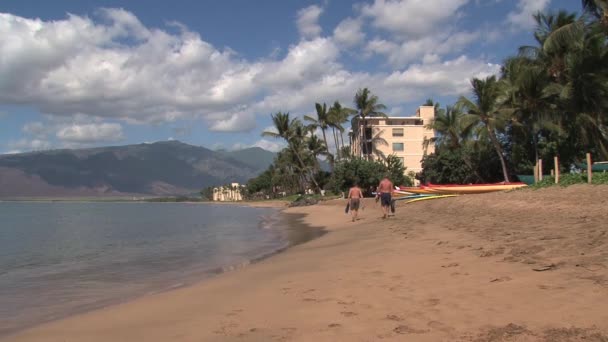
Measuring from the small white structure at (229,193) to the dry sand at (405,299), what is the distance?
128432 mm

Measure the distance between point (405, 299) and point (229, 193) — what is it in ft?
479

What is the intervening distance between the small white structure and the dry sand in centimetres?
12843

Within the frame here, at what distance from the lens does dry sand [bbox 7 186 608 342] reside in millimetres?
4164

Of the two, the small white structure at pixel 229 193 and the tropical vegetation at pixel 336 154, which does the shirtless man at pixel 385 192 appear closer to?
the tropical vegetation at pixel 336 154

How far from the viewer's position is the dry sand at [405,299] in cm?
416

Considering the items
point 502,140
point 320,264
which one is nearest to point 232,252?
point 320,264

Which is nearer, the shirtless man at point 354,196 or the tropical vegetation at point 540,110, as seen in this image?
the shirtless man at point 354,196

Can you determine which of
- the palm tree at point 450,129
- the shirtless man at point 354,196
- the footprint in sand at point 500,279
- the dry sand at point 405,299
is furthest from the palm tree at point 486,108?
the footprint in sand at point 500,279

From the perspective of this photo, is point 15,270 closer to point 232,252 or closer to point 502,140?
point 232,252

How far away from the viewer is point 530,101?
100ft

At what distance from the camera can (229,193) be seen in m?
149

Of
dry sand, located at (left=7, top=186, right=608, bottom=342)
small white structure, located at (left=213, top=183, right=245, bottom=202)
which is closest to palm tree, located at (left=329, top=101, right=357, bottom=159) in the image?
dry sand, located at (left=7, top=186, right=608, bottom=342)

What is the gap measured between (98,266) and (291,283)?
6.81 m

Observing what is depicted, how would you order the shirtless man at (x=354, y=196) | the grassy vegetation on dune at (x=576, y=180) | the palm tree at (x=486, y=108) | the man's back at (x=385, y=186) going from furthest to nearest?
the palm tree at (x=486, y=108) → the shirtless man at (x=354, y=196) → the man's back at (x=385, y=186) → the grassy vegetation on dune at (x=576, y=180)
